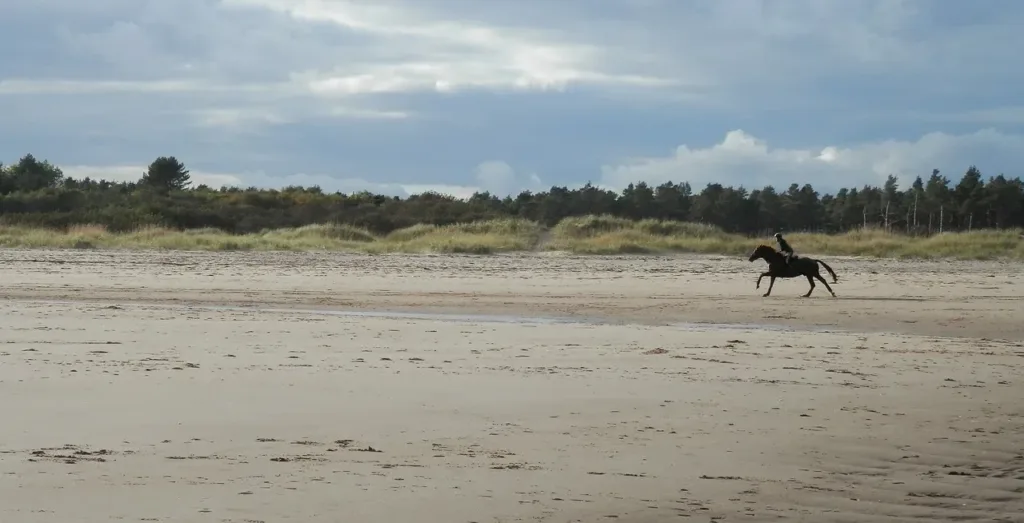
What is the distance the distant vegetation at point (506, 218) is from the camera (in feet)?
125

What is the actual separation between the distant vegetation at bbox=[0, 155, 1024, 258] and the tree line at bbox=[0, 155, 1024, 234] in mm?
128

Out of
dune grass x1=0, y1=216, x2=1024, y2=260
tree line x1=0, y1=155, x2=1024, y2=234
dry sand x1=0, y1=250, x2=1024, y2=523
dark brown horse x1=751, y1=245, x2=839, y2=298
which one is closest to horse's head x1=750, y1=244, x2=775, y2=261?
dark brown horse x1=751, y1=245, x2=839, y2=298

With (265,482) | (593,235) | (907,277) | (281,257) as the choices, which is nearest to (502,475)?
(265,482)

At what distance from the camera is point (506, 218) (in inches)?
2185

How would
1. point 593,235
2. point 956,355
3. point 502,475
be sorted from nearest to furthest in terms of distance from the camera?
point 502,475 → point 956,355 → point 593,235

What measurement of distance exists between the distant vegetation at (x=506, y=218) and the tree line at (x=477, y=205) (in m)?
0.13

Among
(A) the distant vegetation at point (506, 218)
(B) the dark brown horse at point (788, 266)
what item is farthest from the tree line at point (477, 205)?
(B) the dark brown horse at point (788, 266)

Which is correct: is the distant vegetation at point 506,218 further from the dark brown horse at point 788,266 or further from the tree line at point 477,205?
the dark brown horse at point 788,266

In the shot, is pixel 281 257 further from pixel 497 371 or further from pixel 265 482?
pixel 265 482

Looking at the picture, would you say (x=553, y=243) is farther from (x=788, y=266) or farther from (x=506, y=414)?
(x=506, y=414)

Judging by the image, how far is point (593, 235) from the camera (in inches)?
1779

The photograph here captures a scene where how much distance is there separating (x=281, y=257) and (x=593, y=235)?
16.1 metres

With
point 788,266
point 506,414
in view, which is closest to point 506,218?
point 788,266

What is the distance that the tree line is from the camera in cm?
5938
